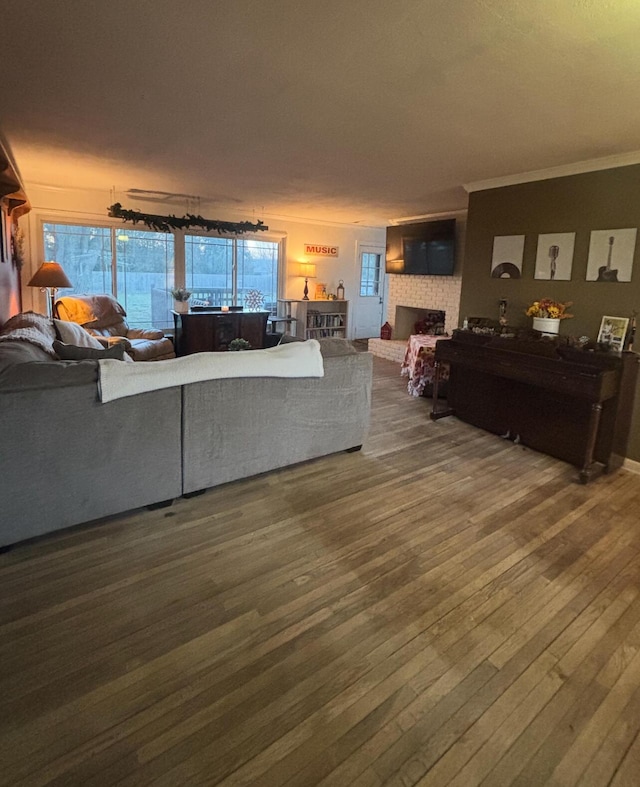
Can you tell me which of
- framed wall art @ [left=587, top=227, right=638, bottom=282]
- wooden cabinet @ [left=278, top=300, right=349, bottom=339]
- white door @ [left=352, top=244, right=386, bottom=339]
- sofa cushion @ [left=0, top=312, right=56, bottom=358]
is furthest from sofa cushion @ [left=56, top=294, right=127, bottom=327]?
framed wall art @ [left=587, top=227, right=638, bottom=282]

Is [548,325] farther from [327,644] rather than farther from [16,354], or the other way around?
[16,354]

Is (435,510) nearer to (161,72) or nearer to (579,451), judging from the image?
(579,451)

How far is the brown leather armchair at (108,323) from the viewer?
5.16 metres

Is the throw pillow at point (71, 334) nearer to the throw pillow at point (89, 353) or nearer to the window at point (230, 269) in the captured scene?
the throw pillow at point (89, 353)

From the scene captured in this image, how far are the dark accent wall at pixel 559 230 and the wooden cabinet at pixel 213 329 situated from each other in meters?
3.23

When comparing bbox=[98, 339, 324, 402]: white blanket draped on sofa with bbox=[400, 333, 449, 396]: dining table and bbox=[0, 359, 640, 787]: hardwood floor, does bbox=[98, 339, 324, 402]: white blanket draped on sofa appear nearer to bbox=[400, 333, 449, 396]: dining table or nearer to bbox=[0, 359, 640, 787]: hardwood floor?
bbox=[0, 359, 640, 787]: hardwood floor

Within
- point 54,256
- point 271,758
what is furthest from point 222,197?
point 271,758

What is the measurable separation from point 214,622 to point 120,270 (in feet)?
18.7

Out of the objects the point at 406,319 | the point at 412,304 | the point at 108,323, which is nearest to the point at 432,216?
the point at 412,304

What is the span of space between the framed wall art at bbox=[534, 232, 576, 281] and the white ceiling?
583mm

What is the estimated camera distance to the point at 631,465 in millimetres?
3498

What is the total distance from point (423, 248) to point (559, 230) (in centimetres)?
284

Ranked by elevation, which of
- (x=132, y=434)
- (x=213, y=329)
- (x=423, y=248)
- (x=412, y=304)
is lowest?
(x=132, y=434)

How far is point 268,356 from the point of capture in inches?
113
